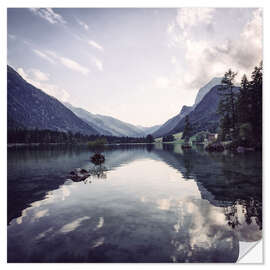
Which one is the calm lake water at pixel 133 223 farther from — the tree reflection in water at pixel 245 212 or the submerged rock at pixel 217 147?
the submerged rock at pixel 217 147

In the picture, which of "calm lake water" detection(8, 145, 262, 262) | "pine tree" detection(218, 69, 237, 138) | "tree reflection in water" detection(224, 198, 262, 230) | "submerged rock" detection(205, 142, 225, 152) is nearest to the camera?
"calm lake water" detection(8, 145, 262, 262)

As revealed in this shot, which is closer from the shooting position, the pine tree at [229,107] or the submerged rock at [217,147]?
the pine tree at [229,107]

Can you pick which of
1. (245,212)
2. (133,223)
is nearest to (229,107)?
(245,212)

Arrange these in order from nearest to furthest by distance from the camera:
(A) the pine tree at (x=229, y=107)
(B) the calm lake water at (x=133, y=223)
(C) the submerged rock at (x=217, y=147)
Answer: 1. (B) the calm lake water at (x=133, y=223)
2. (A) the pine tree at (x=229, y=107)
3. (C) the submerged rock at (x=217, y=147)

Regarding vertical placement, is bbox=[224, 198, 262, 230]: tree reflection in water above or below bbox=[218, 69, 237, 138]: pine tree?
below

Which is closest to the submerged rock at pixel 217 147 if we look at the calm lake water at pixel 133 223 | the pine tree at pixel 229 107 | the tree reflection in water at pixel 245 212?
the pine tree at pixel 229 107

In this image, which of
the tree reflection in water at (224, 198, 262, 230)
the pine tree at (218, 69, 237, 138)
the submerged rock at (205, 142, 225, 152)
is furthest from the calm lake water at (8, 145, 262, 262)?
the pine tree at (218, 69, 237, 138)

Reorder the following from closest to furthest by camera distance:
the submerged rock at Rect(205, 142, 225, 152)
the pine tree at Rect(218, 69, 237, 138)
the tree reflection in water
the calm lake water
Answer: the calm lake water
the tree reflection in water
the pine tree at Rect(218, 69, 237, 138)
the submerged rock at Rect(205, 142, 225, 152)

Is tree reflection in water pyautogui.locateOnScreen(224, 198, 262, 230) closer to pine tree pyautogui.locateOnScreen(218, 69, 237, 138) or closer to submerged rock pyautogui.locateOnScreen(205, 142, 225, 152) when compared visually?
pine tree pyautogui.locateOnScreen(218, 69, 237, 138)

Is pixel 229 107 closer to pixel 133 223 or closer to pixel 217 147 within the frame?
pixel 217 147

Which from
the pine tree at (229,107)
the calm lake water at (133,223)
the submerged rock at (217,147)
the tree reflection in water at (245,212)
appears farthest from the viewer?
the submerged rock at (217,147)

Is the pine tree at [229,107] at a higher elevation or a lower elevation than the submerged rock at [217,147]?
higher
